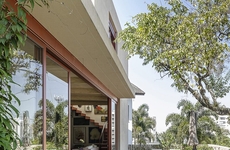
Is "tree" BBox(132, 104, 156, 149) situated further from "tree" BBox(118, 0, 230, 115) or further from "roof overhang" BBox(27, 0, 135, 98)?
"roof overhang" BBox(27, 0, 135, 98)

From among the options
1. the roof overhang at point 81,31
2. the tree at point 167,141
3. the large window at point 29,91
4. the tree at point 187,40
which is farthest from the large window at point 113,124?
the tree at point 167,141

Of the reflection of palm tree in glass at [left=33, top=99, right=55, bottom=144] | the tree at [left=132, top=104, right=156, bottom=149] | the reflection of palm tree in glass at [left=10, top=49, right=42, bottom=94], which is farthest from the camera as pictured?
the tree at [left=132, top=104, right=156, bottom=149]

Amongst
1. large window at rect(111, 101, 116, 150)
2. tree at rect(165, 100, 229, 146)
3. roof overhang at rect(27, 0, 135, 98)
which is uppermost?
roof overhang at rect(27, 0, 135, 98)

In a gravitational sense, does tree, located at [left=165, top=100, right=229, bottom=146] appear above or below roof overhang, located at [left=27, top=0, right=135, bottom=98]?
below

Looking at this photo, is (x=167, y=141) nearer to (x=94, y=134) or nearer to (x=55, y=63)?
(x=94, y=134)

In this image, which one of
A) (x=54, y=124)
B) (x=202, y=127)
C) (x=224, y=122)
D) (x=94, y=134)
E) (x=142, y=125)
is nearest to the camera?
(x=54, y=124)

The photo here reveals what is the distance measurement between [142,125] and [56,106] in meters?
21.6

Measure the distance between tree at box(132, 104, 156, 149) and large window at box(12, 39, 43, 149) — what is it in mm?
20457

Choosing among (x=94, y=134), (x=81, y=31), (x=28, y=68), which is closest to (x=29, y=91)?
(x=28, y=68)

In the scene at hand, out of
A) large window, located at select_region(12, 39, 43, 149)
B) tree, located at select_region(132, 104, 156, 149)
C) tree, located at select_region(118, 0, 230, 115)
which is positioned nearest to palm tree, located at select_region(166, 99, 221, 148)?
tree, located at select_region(132, 104, 156, 149)

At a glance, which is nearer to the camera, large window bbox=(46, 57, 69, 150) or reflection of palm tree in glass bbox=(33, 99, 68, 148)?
reflection of palm tree in glass bbox=(33, 99, 68, 148)

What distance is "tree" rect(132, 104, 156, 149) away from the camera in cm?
2388

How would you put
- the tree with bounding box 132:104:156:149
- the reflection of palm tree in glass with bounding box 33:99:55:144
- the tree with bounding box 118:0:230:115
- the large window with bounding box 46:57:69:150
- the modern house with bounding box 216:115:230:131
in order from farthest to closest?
the tree with bounding box 132:104:156:149 → the modern house with bounding box 216:115:230:131 → the tree with bounding box 118:0:230:115 → the large window with bounding box 46:57:69:150 → the reflection of palm tree in glass with bounding box 33:99:55:144

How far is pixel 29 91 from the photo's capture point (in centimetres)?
283
